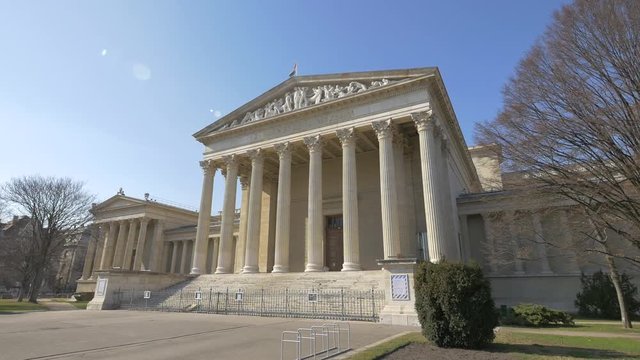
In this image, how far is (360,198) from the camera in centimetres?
3011

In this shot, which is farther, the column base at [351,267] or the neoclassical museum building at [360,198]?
the neoclassical museum building at [360,198]

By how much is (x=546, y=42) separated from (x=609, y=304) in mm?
17309

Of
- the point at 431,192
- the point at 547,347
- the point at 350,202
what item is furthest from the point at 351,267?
the point at 547,347

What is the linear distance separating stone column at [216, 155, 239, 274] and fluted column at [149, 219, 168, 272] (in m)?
26.6

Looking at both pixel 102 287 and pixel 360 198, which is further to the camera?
pixel 360 198

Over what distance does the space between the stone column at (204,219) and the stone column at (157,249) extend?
24429 mm

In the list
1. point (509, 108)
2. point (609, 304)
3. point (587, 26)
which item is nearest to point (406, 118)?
point (509, 108)

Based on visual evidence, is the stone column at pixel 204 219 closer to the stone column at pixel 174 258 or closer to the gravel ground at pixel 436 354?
the gravel ground at pixel 436 354

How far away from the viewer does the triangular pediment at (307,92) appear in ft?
80.9

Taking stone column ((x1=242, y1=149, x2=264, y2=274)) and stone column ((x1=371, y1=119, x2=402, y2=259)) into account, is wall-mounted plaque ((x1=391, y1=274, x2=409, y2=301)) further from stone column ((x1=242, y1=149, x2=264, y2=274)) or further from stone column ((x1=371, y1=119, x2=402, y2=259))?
stone column ((x1=242, y1=149, x2=264, y2=274))

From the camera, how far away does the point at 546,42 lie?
11609 millimetres

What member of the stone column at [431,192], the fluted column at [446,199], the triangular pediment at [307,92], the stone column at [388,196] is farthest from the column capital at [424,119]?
the fluted column at [446,199]

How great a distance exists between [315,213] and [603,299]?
1754 centimetres

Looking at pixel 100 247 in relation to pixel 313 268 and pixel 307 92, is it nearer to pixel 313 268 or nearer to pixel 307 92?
pixel 307 92
